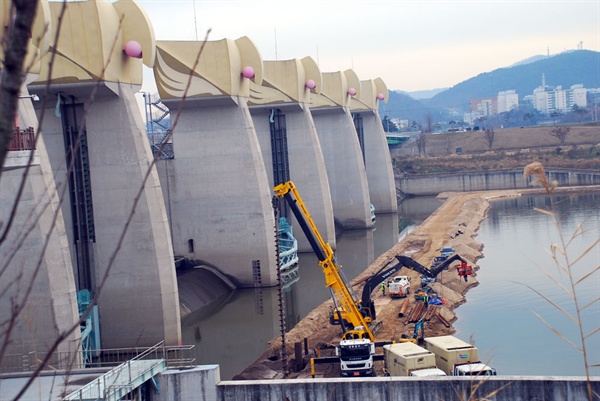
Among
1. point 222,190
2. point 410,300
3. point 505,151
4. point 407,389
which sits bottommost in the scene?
point 410,300

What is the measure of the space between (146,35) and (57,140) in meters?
4.52

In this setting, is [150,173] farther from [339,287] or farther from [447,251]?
[447,251]

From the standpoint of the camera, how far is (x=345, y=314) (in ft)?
79.6

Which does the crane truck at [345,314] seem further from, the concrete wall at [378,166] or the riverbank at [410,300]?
the concrete wall at [378,166]

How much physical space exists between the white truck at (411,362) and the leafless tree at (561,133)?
83.0 meters

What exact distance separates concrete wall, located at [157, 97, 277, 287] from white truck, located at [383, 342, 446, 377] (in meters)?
15.4

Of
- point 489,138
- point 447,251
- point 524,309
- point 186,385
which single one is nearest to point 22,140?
point 186,385

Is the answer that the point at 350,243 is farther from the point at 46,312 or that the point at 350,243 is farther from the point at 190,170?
the point at 46,312

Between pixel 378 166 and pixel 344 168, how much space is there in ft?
28.4

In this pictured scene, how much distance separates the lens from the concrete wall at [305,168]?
148 ft

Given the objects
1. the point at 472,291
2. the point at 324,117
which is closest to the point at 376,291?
the point at 472,291

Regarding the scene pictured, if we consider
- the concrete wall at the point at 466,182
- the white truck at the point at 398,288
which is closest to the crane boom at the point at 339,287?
the white truck at the point at 398,288

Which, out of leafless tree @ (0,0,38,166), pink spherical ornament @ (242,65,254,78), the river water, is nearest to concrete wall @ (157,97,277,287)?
pink spherical ornament @ (242,65,254,78)

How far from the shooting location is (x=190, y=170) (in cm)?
3566
